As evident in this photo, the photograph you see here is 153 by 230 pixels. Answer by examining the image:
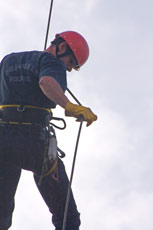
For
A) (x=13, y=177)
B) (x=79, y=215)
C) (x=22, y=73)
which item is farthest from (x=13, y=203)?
(x=22, y=73)

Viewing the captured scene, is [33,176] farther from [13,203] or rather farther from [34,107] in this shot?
[34,107]

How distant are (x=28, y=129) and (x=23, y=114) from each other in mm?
180

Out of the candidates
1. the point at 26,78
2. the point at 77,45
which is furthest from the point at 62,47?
the point at 26,78

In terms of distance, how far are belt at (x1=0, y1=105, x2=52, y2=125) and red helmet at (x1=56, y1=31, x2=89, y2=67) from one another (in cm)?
104

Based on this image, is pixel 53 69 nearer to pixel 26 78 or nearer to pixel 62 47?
pixel 26 78

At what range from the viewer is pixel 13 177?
19.4ft

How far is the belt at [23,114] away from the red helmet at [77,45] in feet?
3.41

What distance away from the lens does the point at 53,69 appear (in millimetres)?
5590

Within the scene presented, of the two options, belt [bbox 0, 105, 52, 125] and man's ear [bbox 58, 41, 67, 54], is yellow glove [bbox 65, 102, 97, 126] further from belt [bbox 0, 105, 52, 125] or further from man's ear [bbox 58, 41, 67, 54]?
man's ear [bbox 58, 41, 67, 54]

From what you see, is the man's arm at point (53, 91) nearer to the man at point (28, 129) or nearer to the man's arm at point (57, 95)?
the man's arm at point (57, 95)

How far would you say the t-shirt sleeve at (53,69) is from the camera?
→ 5.52 metres

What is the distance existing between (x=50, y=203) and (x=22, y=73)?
5.03 feet

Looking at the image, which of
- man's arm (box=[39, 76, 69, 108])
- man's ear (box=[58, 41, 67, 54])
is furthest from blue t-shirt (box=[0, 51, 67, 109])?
man's ear (box=[58, 41, 67, 54])

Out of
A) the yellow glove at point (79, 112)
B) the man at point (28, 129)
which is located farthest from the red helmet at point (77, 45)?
the yellow glove at point (79, 112)
